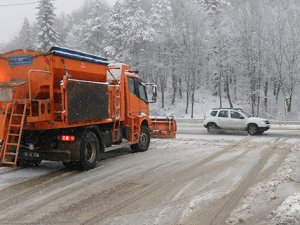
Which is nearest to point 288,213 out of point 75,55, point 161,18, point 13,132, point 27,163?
point 13,132

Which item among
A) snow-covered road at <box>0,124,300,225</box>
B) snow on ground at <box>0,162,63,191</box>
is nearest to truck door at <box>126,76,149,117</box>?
snow-covered road at <box>0,124,300,225</box>

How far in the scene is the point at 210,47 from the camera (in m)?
52.0

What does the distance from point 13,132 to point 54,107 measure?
3.73 feet

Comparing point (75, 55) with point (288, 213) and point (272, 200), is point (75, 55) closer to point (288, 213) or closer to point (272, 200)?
point (272, 200)

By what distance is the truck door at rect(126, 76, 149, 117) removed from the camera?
1448 cm

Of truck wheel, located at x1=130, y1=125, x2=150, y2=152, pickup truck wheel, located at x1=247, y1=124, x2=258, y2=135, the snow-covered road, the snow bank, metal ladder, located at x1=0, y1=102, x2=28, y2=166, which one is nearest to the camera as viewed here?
the snow bank

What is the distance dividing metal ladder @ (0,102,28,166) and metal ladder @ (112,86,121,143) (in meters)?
3.75

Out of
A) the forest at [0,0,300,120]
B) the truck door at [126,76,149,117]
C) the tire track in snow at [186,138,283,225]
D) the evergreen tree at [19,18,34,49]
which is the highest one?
the evergreen tree at [19,18,34,49]

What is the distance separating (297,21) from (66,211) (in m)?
45.2

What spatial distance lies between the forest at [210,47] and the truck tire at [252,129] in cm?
2273

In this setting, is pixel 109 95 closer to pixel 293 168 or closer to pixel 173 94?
pixel 293 168

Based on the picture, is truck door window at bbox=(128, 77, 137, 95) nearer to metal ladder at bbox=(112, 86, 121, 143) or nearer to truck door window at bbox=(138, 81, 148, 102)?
truck door window at bbox=(138, 81, 148, 102)

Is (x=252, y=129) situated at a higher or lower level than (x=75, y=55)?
lower

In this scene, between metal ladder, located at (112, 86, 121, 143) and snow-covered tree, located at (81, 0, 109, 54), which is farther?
snow-covered tree, located at (81, 0, 109, 54)
